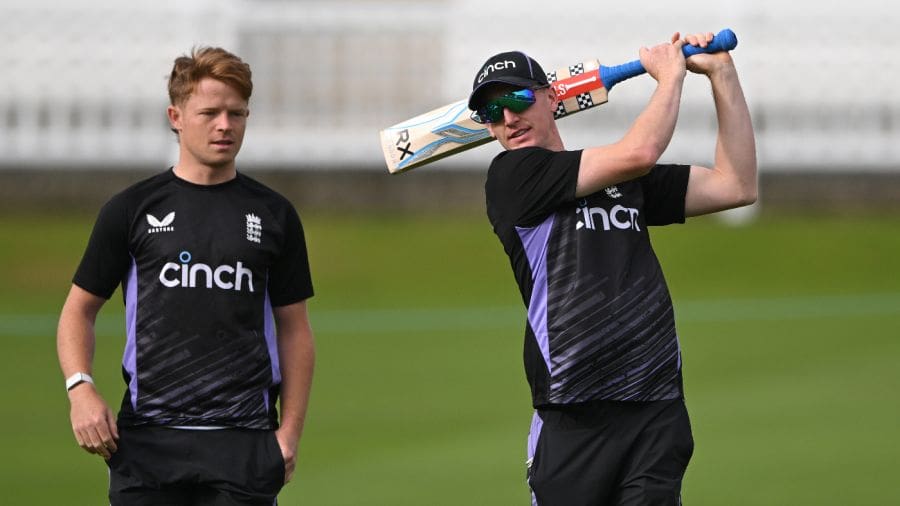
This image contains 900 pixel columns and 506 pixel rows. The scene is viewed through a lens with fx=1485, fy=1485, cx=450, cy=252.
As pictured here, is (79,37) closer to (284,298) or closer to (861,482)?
(861,482)

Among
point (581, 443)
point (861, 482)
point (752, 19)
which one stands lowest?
point (861, 482)

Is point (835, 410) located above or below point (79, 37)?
below

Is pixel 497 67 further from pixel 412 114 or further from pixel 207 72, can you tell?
pixel 412 114

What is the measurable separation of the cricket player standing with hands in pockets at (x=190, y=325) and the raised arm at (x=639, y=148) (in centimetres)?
94

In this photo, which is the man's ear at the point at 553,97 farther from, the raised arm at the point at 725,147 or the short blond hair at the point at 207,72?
the short blond hair at the point at 207,72

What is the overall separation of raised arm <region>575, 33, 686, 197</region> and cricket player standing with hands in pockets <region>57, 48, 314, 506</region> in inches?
37.1

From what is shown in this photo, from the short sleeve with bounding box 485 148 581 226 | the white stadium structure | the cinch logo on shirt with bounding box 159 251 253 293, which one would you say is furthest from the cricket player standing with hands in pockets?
the white stadium structure

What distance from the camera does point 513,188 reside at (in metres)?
4.40

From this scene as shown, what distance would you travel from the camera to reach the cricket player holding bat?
4.27 metres

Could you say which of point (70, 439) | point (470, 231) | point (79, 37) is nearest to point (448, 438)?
point (70, 439)

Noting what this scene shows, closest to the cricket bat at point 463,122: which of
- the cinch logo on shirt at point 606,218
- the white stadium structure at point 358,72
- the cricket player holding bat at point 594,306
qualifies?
the cricket player holding bat at point 594,306

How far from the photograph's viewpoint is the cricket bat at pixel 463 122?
4.77m

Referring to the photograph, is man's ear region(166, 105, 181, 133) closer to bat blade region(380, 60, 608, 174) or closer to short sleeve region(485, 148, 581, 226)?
bat blade region(380, 60, 608, 174)

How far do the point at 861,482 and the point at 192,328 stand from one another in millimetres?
4712
